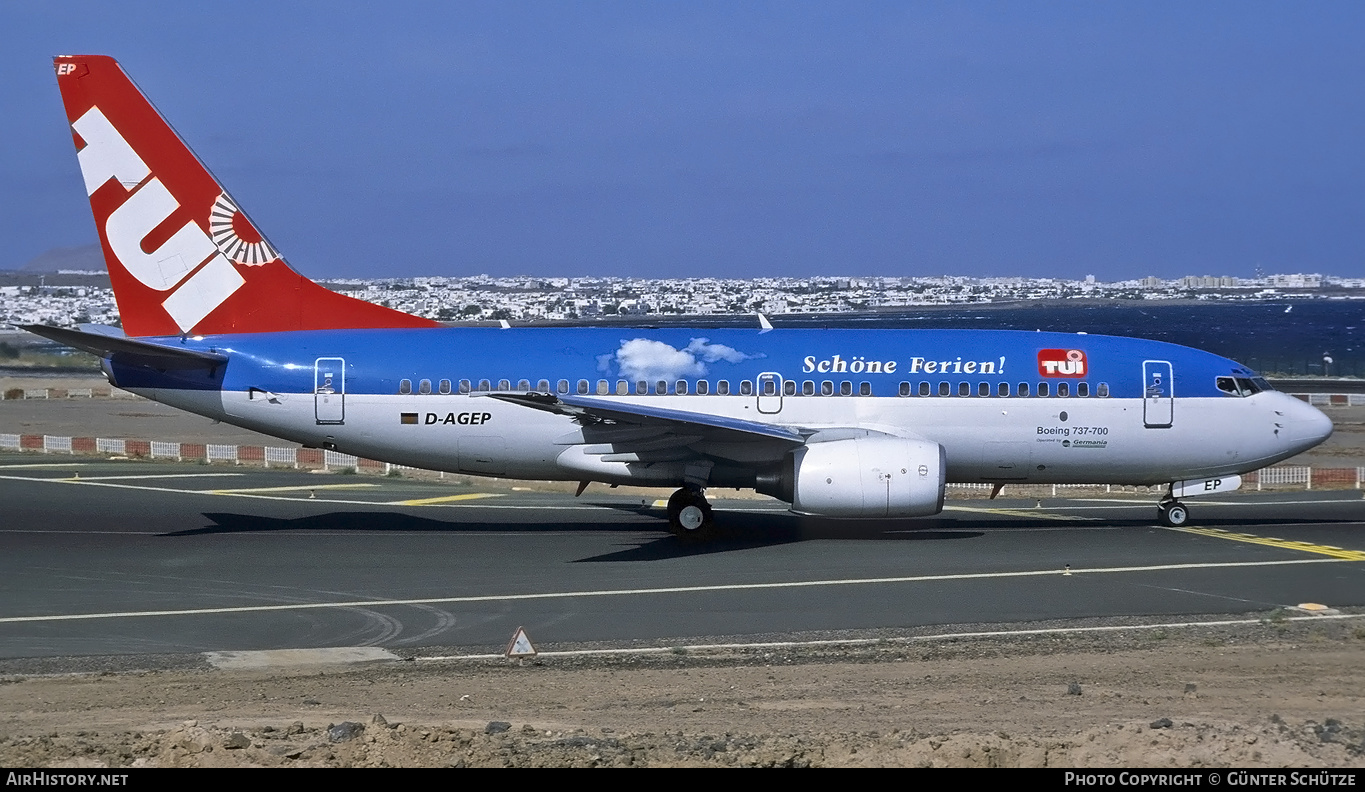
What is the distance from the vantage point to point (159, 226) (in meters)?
27.3

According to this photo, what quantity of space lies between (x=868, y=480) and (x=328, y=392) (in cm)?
1084

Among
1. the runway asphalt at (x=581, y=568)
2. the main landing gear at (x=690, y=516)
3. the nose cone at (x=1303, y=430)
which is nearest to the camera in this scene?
the runway asphalt at (x=581, y=568)

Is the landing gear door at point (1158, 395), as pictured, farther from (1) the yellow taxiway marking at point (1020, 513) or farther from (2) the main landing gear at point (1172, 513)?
(1) the yellow taxiway marking at point (1020, 513)

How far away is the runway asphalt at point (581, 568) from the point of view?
18797 mm

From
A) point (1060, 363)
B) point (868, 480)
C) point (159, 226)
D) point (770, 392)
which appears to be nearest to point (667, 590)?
point (868, 480)

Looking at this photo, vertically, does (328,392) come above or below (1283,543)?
above

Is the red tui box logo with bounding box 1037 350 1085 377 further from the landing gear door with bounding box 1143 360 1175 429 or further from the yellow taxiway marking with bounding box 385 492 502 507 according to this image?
the yellow taxiway marking with bounding box 385 492 502 507

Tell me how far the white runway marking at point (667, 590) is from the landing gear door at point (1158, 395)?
4131mm

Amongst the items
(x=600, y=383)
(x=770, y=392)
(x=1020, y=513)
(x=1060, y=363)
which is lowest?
(x=1020, y=513)

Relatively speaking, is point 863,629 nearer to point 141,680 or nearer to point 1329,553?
point 141,680

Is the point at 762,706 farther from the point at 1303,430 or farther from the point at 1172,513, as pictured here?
the point at 1303,430

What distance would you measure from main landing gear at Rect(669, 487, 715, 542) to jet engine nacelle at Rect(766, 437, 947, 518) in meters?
2.43

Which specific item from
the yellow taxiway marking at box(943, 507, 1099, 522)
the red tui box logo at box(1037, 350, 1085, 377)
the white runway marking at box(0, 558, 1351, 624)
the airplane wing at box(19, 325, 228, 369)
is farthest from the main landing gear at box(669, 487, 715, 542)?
the airplane wing at box(19, 325, 228, 369)

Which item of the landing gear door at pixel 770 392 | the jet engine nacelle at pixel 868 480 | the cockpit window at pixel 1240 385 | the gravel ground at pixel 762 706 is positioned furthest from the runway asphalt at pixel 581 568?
the cockpit window at pixel 1240 385
